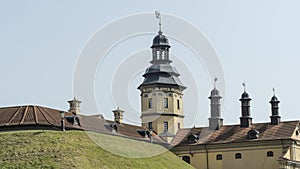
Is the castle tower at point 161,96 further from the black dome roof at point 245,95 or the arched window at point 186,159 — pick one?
the black dome roof at point 245,95

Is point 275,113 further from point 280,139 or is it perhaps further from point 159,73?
point 159,73

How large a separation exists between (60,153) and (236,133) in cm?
3539

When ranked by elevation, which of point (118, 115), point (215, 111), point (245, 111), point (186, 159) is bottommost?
point (186, 159)

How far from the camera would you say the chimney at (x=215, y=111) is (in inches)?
3856

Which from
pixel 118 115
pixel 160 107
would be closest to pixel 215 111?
pixel 160 107

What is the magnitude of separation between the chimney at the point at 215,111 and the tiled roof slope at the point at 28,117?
27093 mm

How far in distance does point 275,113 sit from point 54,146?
37.9m

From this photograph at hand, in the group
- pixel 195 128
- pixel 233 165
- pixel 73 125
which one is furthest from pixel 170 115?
pixel 73 125

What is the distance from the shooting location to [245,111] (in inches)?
3760

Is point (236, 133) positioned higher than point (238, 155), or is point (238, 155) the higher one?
point (236, 133)

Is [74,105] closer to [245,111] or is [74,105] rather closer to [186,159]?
[186,159]

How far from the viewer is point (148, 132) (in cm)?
9262

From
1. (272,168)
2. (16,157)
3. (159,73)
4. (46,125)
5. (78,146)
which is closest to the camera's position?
(16,157)

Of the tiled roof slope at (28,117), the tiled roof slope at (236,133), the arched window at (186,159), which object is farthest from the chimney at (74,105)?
the tiled roof slope at (28,117)
